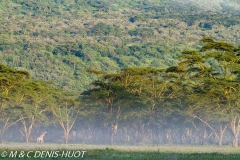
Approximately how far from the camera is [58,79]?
142m

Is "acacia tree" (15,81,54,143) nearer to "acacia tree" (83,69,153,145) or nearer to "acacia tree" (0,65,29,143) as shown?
"acacia tree" (0,65,29,143)

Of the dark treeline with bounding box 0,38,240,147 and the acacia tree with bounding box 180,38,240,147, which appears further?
the dark treeline with bounding box 0,38,240,147

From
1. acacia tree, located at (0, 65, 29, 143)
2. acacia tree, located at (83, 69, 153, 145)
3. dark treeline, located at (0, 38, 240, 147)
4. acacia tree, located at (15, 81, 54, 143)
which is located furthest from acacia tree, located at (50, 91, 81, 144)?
acacia tree, located at (83, 69, 153, 145)

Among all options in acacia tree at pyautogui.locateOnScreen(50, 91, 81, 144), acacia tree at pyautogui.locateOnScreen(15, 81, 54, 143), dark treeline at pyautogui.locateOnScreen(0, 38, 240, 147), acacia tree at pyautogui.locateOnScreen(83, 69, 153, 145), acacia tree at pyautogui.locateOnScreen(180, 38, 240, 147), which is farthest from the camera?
acacia tree at pyautogui.locateOnScreen(50, 91, 81, 144)

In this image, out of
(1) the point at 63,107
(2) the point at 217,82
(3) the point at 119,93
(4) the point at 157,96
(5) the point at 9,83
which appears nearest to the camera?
(2) the point at 217,82

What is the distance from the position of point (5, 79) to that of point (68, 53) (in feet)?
424

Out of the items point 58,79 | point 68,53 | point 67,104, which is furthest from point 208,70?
point 68,53

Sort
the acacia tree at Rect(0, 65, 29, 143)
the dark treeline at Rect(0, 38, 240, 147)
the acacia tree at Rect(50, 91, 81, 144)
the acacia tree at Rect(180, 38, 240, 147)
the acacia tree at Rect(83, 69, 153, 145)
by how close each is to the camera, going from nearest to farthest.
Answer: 1. the acacia tree at Rect(180, 38, 240, 147)
2. the dark treeline at Rect(0, 38, 240, 147)
3. the acacia tree at Rect(0, 65, 29, 143)
4. the acacia tree at Rect(83, 69, 153, 145)
5. the acacia tree at Rect(50, 91, 81, 144)

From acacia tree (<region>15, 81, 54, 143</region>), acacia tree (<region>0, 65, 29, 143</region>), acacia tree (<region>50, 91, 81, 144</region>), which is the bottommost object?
Answer: acacia tree (<region>50, 91, 81, 144</region>)

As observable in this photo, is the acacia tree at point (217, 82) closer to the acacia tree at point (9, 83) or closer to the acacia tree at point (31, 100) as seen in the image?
the acacia tree at point (9, 83)

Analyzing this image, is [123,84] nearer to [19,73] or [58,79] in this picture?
[19,73]

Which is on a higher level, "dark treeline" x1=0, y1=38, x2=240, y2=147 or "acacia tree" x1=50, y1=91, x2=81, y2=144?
"dark treeline" x1=0, y1=38, x2=240, y2=147

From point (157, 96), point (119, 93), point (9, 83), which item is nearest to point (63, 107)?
point (9, 83)

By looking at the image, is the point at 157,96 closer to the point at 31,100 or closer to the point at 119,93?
the point at 119,93
